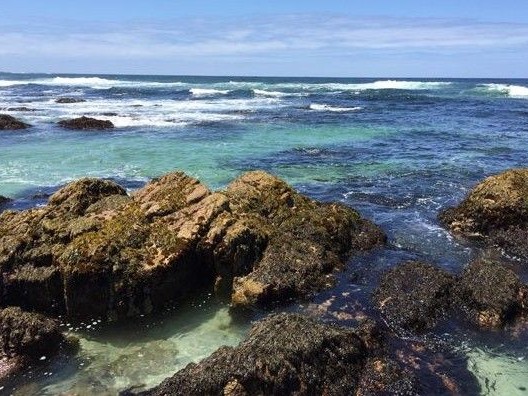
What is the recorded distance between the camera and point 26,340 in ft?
27.1

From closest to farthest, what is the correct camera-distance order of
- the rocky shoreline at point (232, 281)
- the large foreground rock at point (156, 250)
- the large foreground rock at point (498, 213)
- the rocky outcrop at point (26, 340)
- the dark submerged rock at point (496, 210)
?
the rocky shoreline at point (232, 281) < the rocky outcrop at point (26, 340) < the large foreground rock at point (156, 250) < the large foreground rock at point (498, 213) < the dark submerged rock at point (496, 210)

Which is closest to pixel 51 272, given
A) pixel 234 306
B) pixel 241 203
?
pixel 234 306

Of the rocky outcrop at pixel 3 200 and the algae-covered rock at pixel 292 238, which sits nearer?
the algae-covered rock at pixel 292 238

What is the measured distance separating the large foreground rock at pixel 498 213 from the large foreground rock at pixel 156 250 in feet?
11.4

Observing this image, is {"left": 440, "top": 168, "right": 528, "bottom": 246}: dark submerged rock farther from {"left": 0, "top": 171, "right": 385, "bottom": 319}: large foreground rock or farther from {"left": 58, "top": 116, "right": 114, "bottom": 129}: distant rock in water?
{"left": 58, "top": 116, "right": 114, "bottom": 129}: distant rock in water

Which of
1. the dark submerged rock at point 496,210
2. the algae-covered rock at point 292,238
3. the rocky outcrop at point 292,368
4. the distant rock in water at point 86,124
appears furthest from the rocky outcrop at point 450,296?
the distant rock in water at point 86,124

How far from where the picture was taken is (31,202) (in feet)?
54.3

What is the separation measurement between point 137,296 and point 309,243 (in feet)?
12.5

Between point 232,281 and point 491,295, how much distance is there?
4.69 metres

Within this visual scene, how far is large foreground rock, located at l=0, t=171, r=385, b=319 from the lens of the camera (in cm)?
933

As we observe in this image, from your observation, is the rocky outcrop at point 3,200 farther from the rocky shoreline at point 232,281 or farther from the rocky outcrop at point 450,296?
the rocky outcrop at point 450,296

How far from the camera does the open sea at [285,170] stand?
8211mm

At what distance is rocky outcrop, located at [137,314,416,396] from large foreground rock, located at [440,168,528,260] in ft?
21.1

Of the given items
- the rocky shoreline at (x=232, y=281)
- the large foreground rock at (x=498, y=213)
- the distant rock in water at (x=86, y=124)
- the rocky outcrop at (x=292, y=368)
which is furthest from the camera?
the distant rock in water at (x=86, y=124)
